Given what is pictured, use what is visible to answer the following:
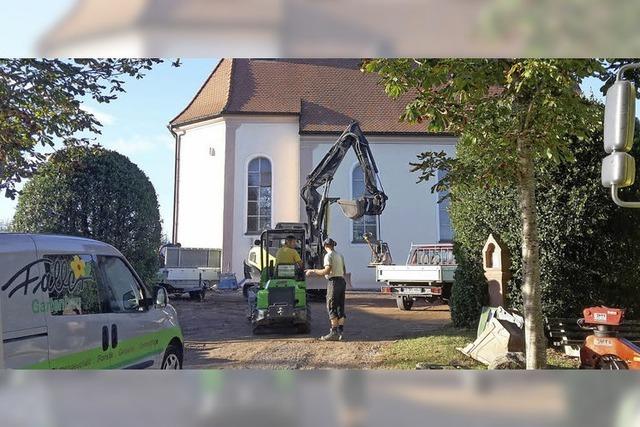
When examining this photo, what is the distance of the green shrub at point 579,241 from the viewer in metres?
4.77

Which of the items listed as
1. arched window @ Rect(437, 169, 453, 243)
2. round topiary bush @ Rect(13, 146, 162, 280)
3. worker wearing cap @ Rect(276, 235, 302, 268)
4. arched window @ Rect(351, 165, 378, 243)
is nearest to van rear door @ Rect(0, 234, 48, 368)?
round topiary bush @ Rect(13, 146, 162, 280)

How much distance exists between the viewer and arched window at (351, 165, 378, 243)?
4.66 m

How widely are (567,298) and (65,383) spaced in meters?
4.27

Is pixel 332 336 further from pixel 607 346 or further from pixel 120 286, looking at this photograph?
pixel 607 346

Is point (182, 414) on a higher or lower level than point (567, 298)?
lower

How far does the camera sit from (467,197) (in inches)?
231

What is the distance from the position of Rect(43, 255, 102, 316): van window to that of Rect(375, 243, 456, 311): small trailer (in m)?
2.26

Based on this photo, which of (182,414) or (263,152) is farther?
(263,152)

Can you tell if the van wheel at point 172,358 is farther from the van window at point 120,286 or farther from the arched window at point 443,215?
the arched window at point 443,215
